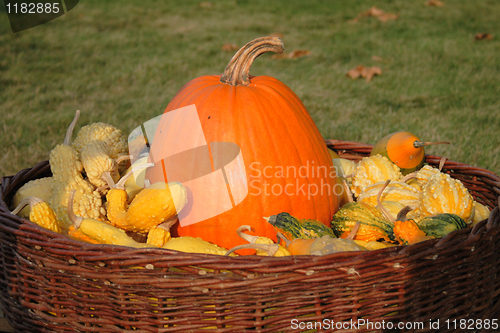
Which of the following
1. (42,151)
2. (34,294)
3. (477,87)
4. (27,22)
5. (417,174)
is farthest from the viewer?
(27,22)

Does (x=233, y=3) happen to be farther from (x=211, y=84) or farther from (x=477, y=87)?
(x=211, y=84)

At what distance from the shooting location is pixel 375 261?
138 centimetres

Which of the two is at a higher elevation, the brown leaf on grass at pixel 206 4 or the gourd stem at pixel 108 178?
the brown leaf on grass at pixel 206 4

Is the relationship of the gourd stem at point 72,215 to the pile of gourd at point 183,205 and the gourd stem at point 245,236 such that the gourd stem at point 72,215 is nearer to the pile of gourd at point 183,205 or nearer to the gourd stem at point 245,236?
the pile of gourd at point 183,205

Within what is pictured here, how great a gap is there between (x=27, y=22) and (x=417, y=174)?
7065mm

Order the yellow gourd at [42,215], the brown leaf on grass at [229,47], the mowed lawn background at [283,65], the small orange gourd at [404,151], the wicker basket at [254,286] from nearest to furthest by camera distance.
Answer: the wicker basket at [254,286] → the yellow gourd at [42,215] → the small orange gourd at [404,151] → the mowed lawn background at [283,65] → the brown leaf on grass at [229,47]

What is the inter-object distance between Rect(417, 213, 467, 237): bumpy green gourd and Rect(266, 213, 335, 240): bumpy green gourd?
0.40 metres

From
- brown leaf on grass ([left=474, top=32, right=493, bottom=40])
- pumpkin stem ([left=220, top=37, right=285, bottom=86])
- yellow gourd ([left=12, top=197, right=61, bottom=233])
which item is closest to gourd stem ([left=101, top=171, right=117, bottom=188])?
yellow gourd ([left=12, top=197, right=61, bottom=233])

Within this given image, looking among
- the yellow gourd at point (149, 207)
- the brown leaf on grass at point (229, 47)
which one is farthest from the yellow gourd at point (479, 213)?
the brown leaf on grass at point (229, 47)

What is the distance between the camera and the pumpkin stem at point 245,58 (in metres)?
1.98

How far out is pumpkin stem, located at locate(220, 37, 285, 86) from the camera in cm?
198

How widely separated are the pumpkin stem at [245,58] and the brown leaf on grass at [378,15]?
6.18 meters

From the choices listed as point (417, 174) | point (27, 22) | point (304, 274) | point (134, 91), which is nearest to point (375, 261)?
point (304, 274)

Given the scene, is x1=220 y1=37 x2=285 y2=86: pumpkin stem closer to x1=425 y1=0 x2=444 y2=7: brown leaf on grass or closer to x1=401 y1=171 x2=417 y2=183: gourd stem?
x1=401 y1=171 x2=417 y2=183: gourd stem
